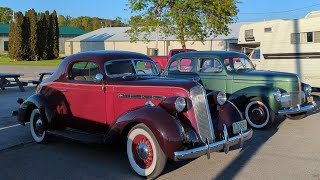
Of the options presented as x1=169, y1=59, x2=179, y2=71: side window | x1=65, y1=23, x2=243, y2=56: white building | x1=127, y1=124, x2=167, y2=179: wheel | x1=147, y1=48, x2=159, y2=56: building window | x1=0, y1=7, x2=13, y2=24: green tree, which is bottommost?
x1=127, y1=124, x2=167, y2=179: wheel

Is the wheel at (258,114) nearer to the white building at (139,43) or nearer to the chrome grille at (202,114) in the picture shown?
the chrome grille at (202,114)

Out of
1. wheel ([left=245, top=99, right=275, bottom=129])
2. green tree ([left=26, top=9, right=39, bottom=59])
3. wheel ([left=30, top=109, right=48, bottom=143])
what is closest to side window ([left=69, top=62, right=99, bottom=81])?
wheel ([left=30, top=109, right=48, bottom=143])

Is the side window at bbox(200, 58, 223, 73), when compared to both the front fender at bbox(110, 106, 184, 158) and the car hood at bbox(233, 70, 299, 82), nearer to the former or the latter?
the car hood at bbox(233, 70, 299, 82)

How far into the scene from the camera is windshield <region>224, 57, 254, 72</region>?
10.2 metres

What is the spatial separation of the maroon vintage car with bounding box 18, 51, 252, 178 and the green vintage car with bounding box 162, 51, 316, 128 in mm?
2391

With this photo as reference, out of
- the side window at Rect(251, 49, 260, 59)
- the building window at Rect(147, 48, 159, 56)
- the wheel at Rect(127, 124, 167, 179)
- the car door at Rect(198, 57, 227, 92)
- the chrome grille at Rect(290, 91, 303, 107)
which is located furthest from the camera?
the building window at Rect(147, 48, 159, 56)

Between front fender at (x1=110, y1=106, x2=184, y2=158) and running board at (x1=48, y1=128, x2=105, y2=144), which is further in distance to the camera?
running board at (x1=48, y1=128, x2=105, y2=144)

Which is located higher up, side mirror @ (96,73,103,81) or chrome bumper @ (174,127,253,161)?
side mirror @ (96,73,103,81)

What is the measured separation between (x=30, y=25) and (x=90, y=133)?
47.2 meters

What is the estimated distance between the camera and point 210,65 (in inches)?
409

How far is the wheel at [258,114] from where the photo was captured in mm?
9000

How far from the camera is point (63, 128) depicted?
727 cm

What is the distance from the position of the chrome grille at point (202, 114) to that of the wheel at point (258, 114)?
3754mm

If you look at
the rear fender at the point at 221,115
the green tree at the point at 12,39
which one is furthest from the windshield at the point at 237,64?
the green tree at the point at 12,39
